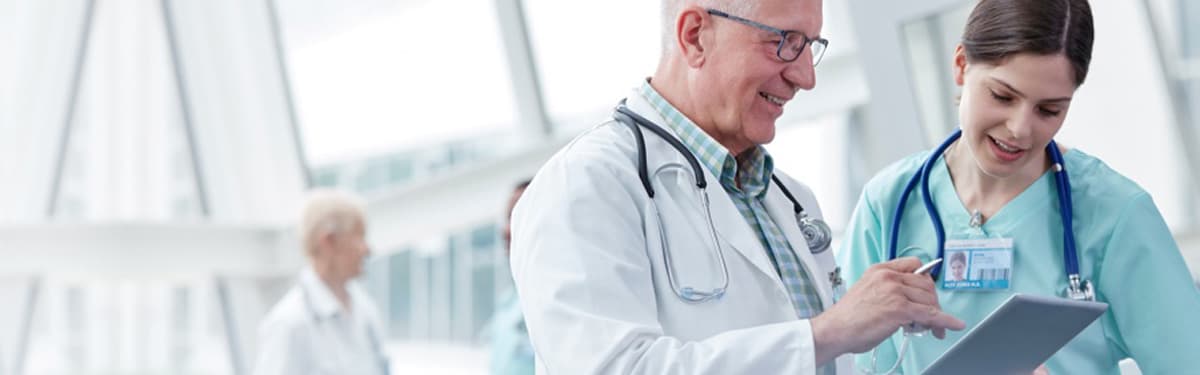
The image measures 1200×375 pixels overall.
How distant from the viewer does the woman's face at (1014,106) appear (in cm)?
161

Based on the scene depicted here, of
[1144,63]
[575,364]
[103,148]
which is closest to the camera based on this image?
[575,364]

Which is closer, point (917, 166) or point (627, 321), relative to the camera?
point (627, 321)

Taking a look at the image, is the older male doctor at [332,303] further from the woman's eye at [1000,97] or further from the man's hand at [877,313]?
the man's hand at [877,313]

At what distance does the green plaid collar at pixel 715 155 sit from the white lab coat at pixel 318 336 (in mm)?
1968

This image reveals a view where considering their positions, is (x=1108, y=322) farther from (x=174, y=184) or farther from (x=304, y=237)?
(x=174, y=184)

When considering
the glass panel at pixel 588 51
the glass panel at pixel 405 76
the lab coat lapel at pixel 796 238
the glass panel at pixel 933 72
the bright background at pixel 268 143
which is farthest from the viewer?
the glass panel at pixel 405 76

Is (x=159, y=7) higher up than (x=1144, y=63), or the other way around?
(x=159, y=7)

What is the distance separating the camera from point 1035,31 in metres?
1.62

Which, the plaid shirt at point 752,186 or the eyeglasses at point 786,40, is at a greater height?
the eyeglasses at point 786,40

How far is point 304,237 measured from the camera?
3.58 meters

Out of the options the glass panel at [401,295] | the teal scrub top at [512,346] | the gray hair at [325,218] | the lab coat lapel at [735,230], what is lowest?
the glass panel at [401,295]

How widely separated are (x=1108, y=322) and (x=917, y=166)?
36cm

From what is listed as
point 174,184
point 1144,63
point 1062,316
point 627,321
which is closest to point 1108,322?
point 1062,316

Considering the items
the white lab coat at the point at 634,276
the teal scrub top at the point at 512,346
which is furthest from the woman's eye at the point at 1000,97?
the teal scrub top at the point at 512,346
